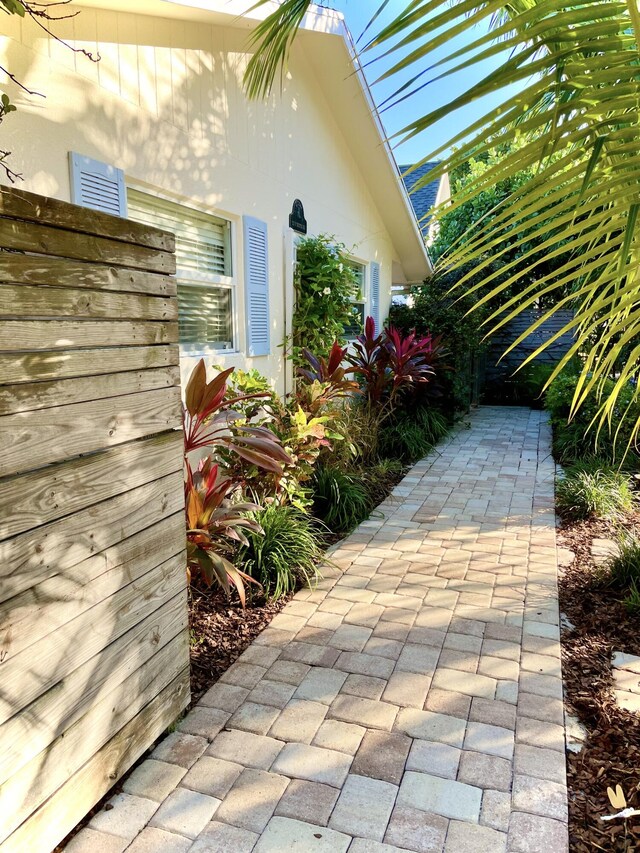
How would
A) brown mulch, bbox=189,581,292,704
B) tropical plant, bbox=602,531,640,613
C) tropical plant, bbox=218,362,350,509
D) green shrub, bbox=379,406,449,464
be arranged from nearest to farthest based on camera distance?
brown mulch, bbox=189,581,292,704 < tropical plant, bbox=602,531,640,613 < tropical plant, bbox=218,362,350,509 < green shrub, bbox=379,406,449,464

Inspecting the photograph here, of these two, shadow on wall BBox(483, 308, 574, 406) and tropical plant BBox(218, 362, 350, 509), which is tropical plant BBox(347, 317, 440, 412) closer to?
tropical plant BBox(218, 362, 350, 509)

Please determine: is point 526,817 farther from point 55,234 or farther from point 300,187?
point 300,187

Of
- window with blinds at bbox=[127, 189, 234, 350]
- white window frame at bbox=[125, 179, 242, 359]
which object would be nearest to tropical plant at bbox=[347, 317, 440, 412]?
white window frame at bbox=[125, 179, 242, 359]

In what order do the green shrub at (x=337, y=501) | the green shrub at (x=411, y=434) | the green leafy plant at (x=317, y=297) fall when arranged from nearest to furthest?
1. the green shrub at (x=337, y=501)
2. the green leafy plant at (x=317, y=297)
3. the green shrub at (x=411, y=434)

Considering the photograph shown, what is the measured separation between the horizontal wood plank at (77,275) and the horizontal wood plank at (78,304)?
0.06 ft

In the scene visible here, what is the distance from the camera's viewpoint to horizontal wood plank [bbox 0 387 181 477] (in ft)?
5.18

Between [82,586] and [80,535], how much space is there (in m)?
0.17

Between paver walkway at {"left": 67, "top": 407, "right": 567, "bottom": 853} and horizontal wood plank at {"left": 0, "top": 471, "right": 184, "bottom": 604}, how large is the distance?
962 mm

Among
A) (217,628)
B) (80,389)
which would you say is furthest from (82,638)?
(217,628)

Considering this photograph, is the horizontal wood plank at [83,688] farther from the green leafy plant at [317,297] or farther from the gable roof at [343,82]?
the green leafy plant at [317,297]

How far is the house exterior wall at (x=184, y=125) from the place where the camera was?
120 inches

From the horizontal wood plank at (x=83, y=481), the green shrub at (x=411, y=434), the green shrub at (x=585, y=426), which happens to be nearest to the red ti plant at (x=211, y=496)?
the horizontal wood plank at (x=83, y=481)

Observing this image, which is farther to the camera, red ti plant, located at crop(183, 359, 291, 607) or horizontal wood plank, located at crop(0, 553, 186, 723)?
red ti plant, located at crop(183, 359, 291, 607)

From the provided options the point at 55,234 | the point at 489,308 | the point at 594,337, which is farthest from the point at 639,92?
the point at 489,308
